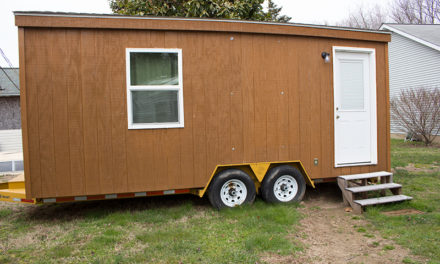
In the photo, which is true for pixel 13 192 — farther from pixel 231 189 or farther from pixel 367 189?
pixel 367 189

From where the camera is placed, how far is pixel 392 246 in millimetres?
3314

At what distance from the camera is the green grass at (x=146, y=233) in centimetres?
315

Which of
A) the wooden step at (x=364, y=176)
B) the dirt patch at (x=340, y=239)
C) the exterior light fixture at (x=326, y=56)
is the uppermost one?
the exterior light fixture at (x=326, y=56)

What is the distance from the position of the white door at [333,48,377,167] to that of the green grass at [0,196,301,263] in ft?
4.81

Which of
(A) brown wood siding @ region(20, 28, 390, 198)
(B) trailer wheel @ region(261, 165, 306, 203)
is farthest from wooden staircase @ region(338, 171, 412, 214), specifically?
(B) trailer wheel @ region(261, 165, 306, 203)

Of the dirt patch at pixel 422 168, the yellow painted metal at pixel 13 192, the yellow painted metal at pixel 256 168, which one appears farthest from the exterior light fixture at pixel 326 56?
the yellow painted metal at pixel 13 192

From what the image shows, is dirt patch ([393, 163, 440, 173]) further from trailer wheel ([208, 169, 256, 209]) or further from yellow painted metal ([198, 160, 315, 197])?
trailer wheel ([208, 169, 256, 209])

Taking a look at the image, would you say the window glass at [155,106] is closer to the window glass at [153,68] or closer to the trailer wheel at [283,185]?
the window glass at [153,68]

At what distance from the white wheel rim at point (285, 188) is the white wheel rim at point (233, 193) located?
1.71ft

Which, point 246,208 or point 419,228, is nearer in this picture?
point 419,228

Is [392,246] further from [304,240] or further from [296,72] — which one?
[296,72]

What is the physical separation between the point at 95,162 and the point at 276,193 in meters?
2.68

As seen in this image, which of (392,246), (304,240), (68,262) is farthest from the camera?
(304,240)

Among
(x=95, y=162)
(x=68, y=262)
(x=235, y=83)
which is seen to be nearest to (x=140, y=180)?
(x=95, y=162)
